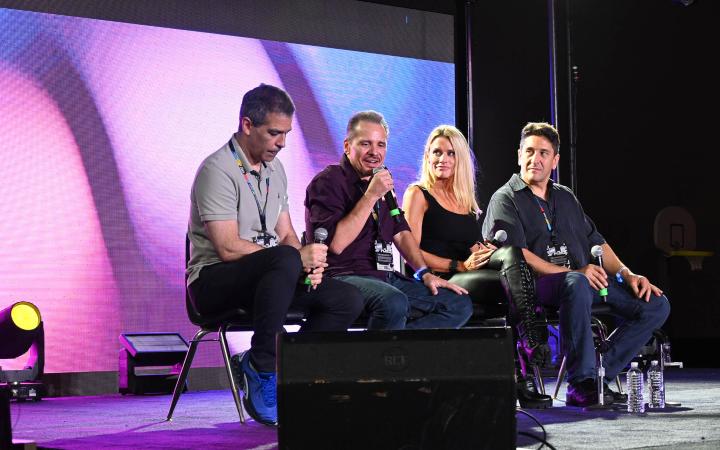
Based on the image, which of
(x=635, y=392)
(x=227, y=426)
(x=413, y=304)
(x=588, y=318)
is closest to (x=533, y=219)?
(x=588, y=318)

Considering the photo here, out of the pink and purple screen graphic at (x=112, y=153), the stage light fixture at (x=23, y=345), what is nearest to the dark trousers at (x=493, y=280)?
the stage light fixture at (x=23, y=345)

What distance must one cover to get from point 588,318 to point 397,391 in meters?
2.01

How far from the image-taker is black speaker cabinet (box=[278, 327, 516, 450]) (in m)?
1.71

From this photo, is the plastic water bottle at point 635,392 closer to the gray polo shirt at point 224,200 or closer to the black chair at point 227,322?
the black chair at point 227,322

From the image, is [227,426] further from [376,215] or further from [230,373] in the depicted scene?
[376,215]

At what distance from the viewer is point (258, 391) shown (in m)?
2.74

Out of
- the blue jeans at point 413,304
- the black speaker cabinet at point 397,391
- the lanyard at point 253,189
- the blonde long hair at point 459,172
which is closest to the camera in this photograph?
the black speaker cabinet at point 397,391

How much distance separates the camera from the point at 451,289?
354 cm

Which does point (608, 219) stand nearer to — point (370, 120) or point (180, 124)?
point (180, 124)

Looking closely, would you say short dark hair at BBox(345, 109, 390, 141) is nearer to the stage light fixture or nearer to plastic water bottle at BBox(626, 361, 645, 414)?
plastic water bottle at BBox(626, 361, 645, 414)

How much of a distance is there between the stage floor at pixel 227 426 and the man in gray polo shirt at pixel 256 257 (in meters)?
0.27

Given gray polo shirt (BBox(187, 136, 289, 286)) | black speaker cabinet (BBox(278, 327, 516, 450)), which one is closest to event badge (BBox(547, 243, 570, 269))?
gray polo shirt (BBox(187, 136, 289, 286))

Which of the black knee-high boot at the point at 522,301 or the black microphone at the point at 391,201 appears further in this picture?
the black knee-high boot at the point at 522,301

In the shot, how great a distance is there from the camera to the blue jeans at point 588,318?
138 inches
